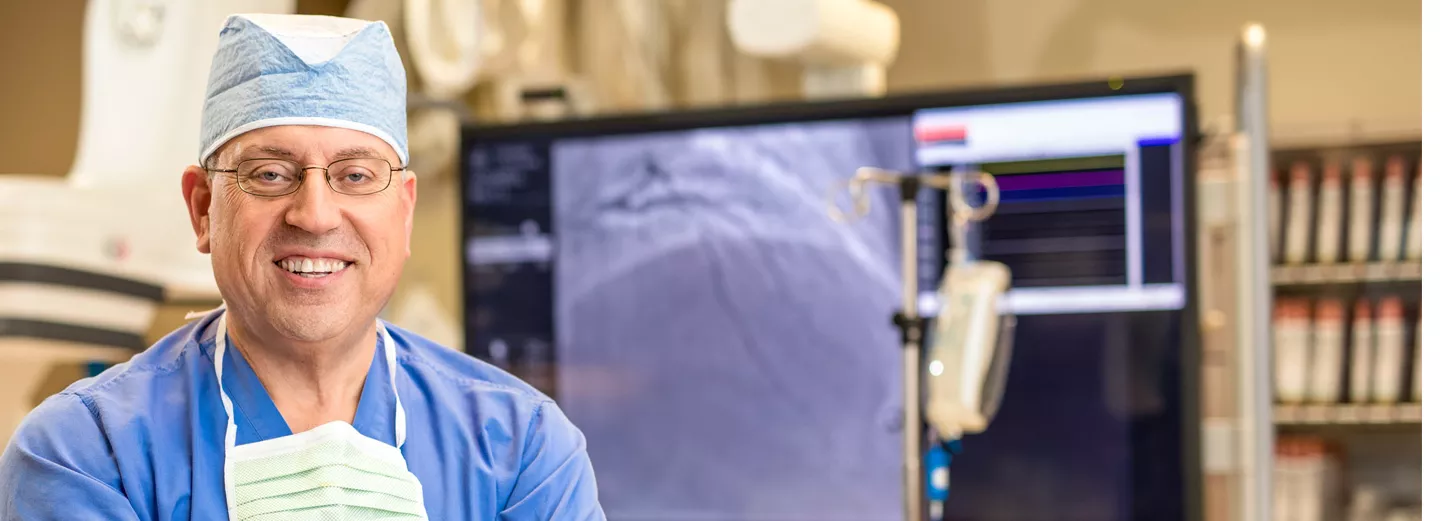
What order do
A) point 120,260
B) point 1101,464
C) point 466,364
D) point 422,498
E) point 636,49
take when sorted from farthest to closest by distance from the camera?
point 636,49 < point 1101,464 < point 120,260 < point 466,364 < point 422,498

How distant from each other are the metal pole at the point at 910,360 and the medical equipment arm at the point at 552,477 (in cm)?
104

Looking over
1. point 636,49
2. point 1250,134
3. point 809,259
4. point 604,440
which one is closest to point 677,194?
point 809,259

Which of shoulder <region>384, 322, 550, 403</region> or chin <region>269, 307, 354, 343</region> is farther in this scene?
shoulder <region>384, 322, 550, 403</region>

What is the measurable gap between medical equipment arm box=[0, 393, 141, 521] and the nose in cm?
23

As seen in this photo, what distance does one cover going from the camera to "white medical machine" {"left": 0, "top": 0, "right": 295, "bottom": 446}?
169 cm

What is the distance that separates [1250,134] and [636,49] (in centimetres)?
152

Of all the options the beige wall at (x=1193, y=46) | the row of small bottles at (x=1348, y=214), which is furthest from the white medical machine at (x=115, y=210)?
the row of small bottles at (x=1348, y=214)

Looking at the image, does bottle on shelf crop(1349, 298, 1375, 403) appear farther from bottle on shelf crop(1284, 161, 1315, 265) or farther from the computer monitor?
the computer monitor

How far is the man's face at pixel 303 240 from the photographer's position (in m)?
1.11

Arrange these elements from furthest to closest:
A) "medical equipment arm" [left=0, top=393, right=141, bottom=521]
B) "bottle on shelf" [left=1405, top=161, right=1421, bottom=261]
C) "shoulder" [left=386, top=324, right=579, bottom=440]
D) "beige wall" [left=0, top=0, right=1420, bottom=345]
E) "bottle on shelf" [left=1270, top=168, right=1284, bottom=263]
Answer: "beige wall" [left=0, top=0, right=1420, bottom=345]
"bottle on shelf" [left=1270, top=168, right=1284, bottom=263]
"bottle on shelf" [left=1405, top=161, right=1421, bottom=261]
"shoulder" [left=386, top=324, right=579, bottom=440]
"medical equipment arm" [left=0, top=393, right=141, bottom=521]

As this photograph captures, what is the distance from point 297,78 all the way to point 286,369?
0.26 meters

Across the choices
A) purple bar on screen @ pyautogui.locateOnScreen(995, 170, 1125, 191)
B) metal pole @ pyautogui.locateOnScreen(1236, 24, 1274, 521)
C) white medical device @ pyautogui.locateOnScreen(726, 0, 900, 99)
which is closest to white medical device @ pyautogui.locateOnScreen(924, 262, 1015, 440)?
purple bar on screen @ pyautogui.locateOnScreen(995, 170, 1125, 191)

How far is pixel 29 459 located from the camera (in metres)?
1.11

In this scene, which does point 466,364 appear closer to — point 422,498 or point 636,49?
point 422,498
